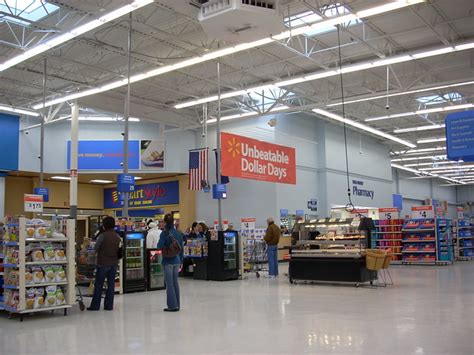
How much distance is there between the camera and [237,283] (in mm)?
12406

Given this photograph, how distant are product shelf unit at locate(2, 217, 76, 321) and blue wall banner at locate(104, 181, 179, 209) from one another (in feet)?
40.6

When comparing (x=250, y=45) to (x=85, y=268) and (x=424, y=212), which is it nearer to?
(x=85, y=268)

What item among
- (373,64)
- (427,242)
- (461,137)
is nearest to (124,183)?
(373,64)

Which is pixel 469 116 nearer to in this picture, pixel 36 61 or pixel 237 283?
pixel 237 283

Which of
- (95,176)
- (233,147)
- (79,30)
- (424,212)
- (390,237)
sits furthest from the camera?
(95,176)

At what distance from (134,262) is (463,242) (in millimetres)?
15793

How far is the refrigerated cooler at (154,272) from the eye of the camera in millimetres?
11086

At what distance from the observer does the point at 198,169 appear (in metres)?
17.3

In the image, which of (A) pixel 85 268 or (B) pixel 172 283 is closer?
(B) pixel 172 283

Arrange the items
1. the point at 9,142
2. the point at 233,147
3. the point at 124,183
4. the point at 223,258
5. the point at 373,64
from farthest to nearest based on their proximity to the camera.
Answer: the point at 9,142, the point at 233,147, the point at 223,258, the point at 373,64, the point at 124,183

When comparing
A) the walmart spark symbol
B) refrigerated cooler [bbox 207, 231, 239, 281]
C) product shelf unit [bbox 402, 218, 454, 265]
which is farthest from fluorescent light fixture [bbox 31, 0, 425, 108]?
product shelf unit [bbox 402, 218, 454, 265]

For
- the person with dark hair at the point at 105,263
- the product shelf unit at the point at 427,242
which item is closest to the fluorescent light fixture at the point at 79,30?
the person with dark hair at the point at 105,263

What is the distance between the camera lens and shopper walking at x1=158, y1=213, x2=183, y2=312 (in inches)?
311

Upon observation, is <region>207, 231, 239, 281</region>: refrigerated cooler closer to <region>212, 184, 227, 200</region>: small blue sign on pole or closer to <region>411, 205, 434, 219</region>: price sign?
<region>212, 184, 227, 200</region>: small blue sign on pole
